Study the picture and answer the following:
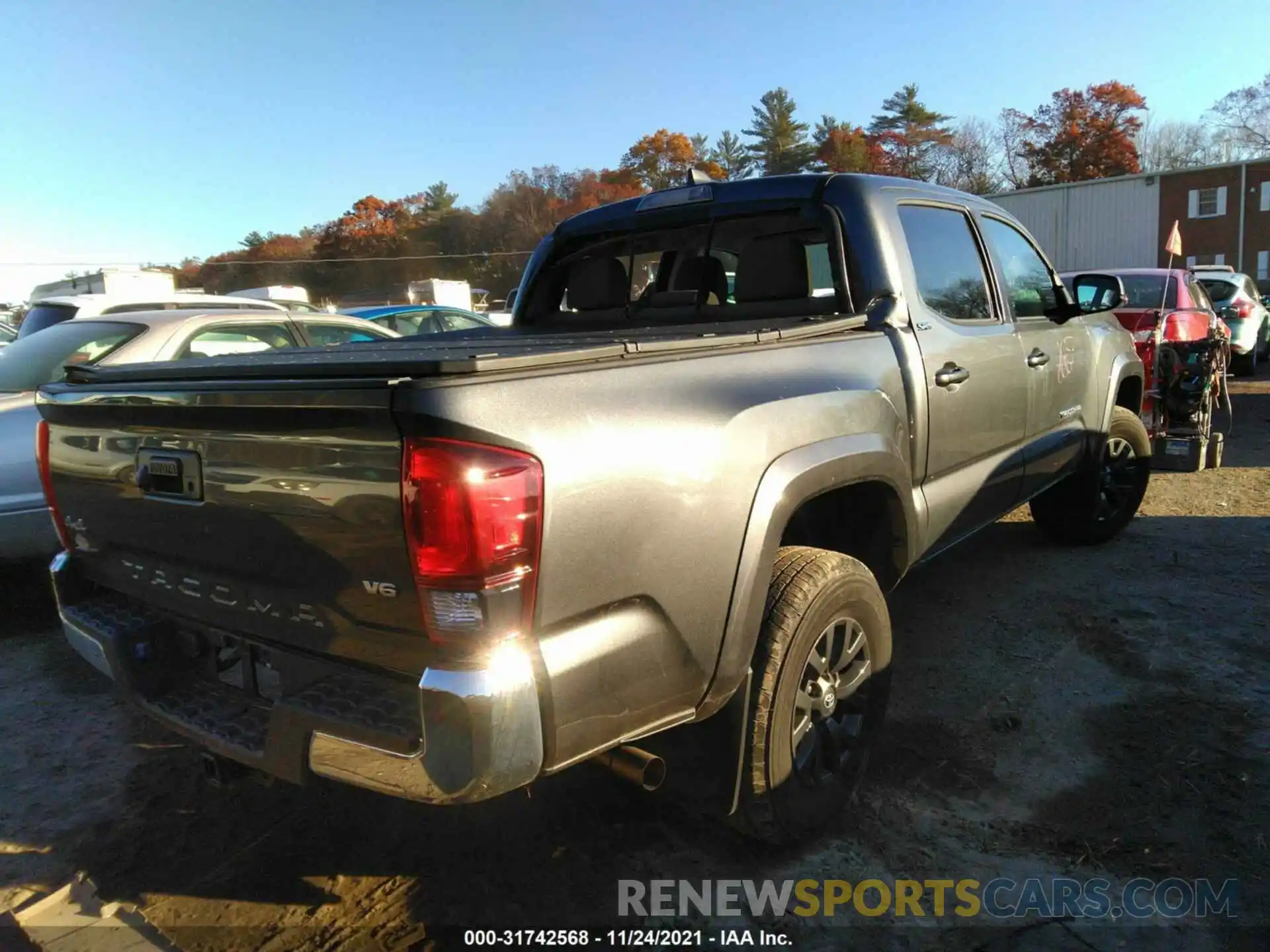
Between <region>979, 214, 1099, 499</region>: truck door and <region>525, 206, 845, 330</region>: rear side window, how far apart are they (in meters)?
1.12

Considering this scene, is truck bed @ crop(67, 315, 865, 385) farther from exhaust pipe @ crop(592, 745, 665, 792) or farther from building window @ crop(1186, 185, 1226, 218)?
building window @ crop(1186, 185, 1226, 218)

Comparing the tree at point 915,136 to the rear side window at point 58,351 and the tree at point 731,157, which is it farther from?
the rear side window at point 58,351

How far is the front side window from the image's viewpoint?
13.6 ft

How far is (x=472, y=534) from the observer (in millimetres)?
1732

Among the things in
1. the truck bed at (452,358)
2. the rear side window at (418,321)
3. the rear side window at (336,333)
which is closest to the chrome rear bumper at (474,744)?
the truck bed at (452,358)

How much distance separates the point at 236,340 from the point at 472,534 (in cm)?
496

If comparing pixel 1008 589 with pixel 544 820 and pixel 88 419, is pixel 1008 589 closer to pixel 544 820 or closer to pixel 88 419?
pixel 544 820

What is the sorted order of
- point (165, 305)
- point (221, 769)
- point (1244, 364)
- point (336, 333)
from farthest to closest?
point (1244, 364) → point (165, 305) → point (336, 333) → point (221, 769)

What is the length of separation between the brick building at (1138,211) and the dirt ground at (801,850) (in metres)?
27.8

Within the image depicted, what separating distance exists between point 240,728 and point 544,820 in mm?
1065

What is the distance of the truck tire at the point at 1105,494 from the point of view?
17.1ft

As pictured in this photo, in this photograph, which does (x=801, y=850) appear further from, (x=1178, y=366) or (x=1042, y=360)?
(x=1178, y=366)

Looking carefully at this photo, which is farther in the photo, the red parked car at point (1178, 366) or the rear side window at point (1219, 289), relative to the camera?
the rear side window at point (1219, 289)

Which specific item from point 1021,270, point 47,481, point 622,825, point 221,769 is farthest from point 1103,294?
point 47,481
